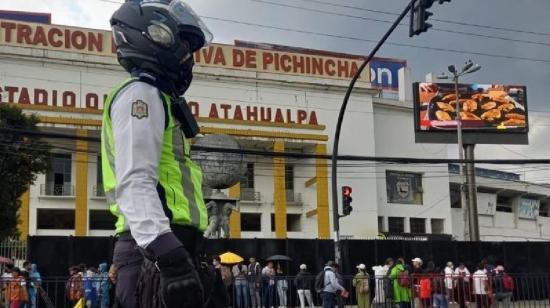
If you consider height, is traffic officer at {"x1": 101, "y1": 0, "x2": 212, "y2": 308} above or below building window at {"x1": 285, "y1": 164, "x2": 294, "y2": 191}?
below

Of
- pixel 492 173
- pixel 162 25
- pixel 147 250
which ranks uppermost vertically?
pixel 492 173

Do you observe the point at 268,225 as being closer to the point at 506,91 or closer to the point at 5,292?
the point at 506,91

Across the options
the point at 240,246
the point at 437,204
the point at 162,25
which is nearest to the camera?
the point at 162,25

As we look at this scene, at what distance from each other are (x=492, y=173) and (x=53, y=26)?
37731mm

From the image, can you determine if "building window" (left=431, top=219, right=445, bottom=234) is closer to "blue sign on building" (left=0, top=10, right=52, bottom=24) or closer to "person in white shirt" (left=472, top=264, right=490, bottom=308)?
"blue sign on building" (left=0, top=10, right=52, bottom=24)

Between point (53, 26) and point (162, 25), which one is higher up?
point (53, 26)

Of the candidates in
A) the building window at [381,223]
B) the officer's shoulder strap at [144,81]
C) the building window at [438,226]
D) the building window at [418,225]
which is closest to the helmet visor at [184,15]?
the officer's shoulder strap at [144,81]

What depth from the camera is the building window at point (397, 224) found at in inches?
1996

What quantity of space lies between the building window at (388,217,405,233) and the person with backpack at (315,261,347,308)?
1324 inches

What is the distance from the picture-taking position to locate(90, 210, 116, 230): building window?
145 ft

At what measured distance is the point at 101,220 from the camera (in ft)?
147

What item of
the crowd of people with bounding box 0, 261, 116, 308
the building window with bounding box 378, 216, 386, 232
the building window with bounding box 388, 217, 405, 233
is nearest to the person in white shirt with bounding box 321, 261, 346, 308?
the crowd of people with bounding box 0, 261, 116, 308

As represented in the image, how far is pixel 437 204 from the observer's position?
5253 centimetres

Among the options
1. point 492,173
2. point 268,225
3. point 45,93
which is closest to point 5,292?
point 45,93
